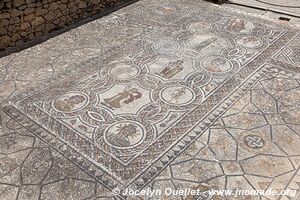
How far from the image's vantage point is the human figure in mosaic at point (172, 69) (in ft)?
10.6

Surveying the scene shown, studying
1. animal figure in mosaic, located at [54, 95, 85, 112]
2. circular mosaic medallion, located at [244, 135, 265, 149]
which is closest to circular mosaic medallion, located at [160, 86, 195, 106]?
circular mosaic medallion, located at [244, 135, 265, 149]

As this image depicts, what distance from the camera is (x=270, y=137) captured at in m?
2.47

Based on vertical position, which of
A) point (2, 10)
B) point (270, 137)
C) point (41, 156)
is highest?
point (2, 10)

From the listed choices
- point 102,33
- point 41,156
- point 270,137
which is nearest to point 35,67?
Answer: point 102,33

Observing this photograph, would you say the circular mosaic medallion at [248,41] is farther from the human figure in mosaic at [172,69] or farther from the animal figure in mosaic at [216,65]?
the human figure in mosaic at [172,69]

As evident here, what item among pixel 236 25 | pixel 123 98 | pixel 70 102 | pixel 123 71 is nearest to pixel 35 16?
pixel 123 71

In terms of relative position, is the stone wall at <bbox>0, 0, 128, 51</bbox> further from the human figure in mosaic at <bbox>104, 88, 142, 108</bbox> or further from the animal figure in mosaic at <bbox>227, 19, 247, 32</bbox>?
the animal figure in mosaic at <bbox>227, 19, 247, 32</bbox>

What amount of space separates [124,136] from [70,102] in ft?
2.19

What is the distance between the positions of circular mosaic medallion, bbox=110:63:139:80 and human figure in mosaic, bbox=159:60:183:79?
0.90 feet

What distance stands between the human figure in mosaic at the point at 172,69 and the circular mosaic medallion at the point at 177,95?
0.22 metres

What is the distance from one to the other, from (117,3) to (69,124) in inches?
107

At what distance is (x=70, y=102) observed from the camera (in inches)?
112

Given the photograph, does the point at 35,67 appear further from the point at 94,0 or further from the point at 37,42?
the point at 94,0

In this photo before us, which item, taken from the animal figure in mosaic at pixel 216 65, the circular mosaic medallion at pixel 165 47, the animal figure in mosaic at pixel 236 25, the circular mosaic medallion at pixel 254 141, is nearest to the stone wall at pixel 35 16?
the circular mosaic medallion at pixel 165 47
